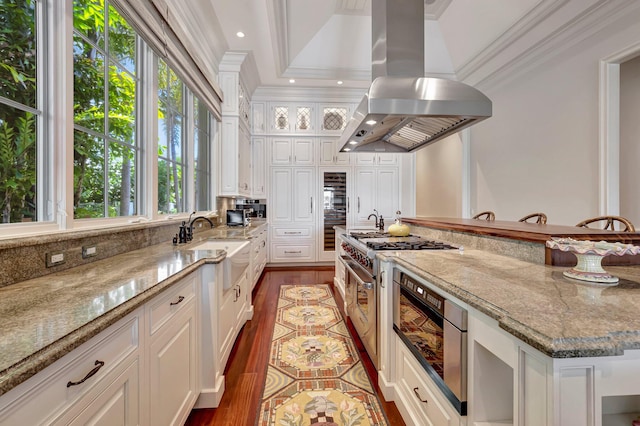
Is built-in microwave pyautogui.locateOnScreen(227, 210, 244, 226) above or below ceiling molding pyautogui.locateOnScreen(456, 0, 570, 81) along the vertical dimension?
below

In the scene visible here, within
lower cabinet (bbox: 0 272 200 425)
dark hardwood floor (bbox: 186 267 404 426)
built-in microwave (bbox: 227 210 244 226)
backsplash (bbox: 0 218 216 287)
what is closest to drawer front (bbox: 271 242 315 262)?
built-in microwave (bbox: 227 210 244 226)

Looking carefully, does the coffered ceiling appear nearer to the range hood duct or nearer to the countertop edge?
the range hood duct

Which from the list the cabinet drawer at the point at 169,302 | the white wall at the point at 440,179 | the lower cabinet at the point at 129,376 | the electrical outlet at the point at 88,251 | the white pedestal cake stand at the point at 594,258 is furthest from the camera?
the white wall at the point at 440,179

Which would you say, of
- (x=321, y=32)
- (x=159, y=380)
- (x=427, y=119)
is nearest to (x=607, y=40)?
(x=427, y=119)

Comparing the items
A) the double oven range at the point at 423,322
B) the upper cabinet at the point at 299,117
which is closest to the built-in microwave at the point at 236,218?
the upper cabinet at the point at 299,117

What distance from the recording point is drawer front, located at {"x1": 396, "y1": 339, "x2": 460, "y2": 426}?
3.72 feet

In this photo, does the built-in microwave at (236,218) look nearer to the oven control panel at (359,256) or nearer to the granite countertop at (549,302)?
the oven control panel at (359,256)

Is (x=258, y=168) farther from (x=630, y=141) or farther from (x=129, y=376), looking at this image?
(x=630, y=141)

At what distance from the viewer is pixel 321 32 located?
4.21m

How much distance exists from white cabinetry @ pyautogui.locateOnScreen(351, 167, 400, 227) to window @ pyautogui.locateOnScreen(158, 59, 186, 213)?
10.2ft

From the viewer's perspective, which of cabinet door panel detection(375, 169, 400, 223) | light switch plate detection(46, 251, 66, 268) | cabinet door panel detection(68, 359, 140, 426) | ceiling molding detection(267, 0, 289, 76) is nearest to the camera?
cabinet door panel detection(68, 359, 140, 426)

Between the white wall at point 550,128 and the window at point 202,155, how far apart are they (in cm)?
397

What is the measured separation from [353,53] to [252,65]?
156 cm

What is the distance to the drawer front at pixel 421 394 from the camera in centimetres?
113
